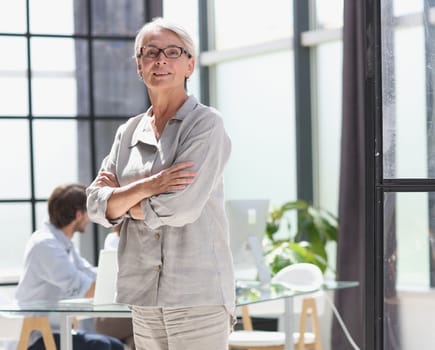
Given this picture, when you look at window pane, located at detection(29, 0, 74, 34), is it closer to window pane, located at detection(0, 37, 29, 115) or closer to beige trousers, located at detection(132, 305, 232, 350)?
window pane, located at detection(0, 37, 29, 115)

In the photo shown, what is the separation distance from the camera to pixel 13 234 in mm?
7020

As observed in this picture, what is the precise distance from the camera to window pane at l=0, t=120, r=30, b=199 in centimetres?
700

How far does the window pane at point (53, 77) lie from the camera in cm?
708

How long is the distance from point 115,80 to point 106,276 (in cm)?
327

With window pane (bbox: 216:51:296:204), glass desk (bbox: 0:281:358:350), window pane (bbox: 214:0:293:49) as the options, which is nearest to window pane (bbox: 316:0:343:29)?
window pane (bbox: 214:0:293:49)

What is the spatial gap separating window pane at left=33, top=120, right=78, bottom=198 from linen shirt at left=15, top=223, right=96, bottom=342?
82.3 inches

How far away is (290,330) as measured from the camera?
494 centimetres

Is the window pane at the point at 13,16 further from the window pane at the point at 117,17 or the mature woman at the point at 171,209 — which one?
the mature woman at the point at 171,209

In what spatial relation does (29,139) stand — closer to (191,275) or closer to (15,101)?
(15,101)

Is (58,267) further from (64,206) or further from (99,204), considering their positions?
(99,204)

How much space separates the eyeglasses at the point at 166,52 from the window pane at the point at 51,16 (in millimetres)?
4479

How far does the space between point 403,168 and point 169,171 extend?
29.7 inches

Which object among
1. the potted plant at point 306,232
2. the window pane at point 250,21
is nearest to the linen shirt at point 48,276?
the potted plant at point 306,232

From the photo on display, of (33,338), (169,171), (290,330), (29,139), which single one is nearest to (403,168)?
(169,171)
